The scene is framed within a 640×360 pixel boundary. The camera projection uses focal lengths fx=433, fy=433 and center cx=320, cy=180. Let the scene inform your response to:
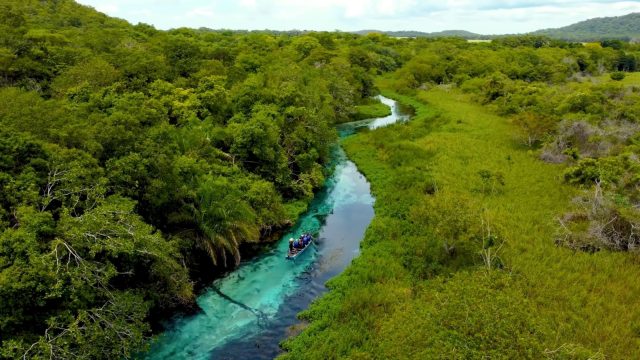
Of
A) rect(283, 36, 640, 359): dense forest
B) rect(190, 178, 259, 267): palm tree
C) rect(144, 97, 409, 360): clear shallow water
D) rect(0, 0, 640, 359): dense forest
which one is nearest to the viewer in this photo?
rect(0, 0, 640, 359): dense forest

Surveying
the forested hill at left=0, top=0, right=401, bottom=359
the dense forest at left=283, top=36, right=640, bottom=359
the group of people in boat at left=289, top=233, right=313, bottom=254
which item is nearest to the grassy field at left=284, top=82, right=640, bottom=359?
the dense forest at left=283, top=36, right=640, bottom=359

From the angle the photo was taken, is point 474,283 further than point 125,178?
No

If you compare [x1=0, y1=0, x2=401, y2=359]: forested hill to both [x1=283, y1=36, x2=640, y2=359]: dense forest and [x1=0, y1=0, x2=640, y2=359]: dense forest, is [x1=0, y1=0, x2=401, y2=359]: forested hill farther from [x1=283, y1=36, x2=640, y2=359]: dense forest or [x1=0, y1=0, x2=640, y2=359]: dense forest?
[x1=283, y1=36, x2=640, y2=359]: dense forest

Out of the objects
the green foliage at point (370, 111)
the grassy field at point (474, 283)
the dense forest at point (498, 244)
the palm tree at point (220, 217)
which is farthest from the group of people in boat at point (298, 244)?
the green foliage at point (370, 111)

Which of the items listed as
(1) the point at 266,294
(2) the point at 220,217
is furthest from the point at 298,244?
(2) the point at 220,217

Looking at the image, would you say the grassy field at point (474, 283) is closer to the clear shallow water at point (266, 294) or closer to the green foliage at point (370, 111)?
the clear shallow water at point (266, 294)

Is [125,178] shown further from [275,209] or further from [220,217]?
[275,209]

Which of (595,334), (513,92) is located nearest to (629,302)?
(595,334)
